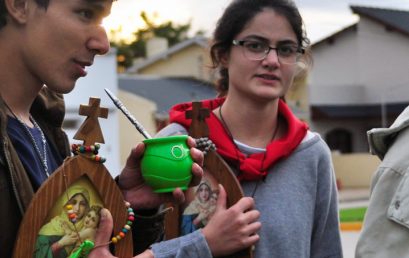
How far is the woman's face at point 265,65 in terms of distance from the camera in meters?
2.78

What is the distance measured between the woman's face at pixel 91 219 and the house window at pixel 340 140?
31123 mm

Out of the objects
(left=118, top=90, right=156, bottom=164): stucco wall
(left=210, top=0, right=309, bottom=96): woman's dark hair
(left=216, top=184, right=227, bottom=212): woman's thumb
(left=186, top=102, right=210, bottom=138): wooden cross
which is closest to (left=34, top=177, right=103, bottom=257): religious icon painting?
(left=216, top=184, right=227, bottom=212): woman's thumb

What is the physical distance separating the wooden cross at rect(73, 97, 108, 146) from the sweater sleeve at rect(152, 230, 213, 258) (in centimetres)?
43

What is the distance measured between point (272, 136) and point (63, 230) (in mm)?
1243

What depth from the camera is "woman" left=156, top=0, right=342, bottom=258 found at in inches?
106

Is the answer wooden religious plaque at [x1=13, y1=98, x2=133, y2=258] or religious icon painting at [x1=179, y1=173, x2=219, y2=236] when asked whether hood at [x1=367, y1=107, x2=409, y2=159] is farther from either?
wooden religious plaque at [x1=13, y1=98, x2=133, y2=258]

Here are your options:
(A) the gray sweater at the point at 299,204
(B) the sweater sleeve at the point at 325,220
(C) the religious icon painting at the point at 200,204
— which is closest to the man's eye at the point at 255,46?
(A) the gray sweater at the point at 299,204

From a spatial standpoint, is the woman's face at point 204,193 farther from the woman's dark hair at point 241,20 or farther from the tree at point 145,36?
the tree at point 145,36

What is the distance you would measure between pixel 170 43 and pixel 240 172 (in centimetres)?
6142

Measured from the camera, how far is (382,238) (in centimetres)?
242

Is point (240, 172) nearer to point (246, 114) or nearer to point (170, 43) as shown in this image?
point (246, 114)

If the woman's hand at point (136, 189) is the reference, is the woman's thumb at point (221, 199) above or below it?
below

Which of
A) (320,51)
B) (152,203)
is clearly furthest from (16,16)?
(320,51)

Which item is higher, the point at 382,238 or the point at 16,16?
the point at 16,16
